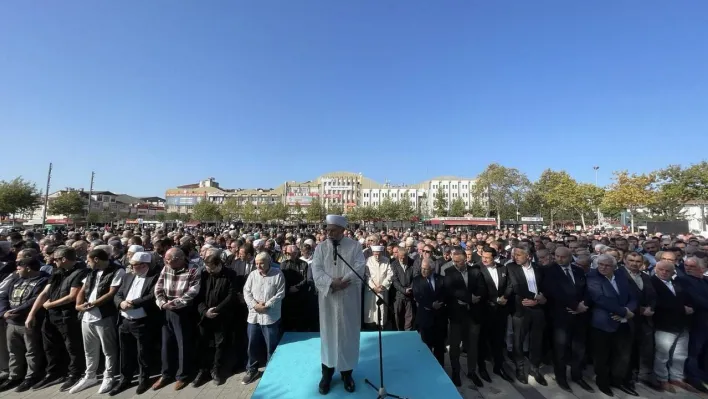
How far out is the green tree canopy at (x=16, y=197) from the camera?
3122cm

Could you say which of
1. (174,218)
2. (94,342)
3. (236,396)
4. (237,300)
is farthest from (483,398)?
(174,218)

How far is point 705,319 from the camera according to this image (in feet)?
15.1

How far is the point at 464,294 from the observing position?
15.3ft

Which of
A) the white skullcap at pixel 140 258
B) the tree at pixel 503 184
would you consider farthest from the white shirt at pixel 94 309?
the tree at pixel 503 184

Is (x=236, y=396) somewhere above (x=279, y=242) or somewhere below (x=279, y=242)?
below

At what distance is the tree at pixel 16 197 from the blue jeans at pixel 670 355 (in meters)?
47.0

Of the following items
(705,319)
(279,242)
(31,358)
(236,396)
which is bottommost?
(236,396)

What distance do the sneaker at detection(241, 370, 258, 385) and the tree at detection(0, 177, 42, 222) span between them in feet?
138

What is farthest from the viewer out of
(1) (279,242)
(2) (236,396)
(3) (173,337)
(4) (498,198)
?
(4) (498,198)

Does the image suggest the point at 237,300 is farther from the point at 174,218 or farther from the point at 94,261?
the point at 174,218

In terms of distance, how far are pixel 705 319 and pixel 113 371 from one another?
8472 millimetres

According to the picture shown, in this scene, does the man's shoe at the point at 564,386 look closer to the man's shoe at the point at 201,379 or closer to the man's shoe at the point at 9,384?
the man's shoe at the point at 201,379

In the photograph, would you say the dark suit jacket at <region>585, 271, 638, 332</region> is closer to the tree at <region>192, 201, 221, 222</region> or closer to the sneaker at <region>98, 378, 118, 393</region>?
the sneaker at <region>98, 378, 118, 393</region>

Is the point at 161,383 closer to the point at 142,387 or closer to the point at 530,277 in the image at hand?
the point at 142,387
